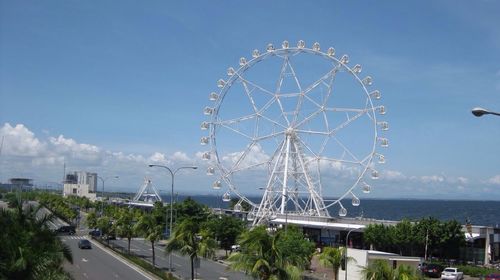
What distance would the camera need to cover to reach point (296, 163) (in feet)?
252

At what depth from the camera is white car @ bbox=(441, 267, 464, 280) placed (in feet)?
161

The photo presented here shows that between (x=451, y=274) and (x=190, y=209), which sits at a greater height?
(x=190, y=209)

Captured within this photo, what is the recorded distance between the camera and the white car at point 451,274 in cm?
4906

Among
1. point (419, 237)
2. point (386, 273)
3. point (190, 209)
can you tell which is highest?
point (386, 273)

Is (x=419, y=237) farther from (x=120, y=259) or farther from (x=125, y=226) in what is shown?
(x=125, y=226)

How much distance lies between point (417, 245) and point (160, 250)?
99.4ft

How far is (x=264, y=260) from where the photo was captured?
23.4 meters

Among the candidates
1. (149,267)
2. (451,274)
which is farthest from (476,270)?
(149,267)

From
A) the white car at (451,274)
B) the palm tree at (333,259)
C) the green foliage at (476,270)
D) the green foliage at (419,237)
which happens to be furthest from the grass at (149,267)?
the green foliage at (476,270)

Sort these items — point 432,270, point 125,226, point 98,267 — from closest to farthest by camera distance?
point 98,267, point 432,270, point 125,226

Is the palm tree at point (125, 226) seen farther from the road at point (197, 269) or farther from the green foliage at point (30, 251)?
the green foliage at point (30, 251)

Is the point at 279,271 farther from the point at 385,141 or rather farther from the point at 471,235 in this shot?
the point at 385,141

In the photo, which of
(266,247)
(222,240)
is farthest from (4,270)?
(222,240)

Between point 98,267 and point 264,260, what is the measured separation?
32.4 meters
